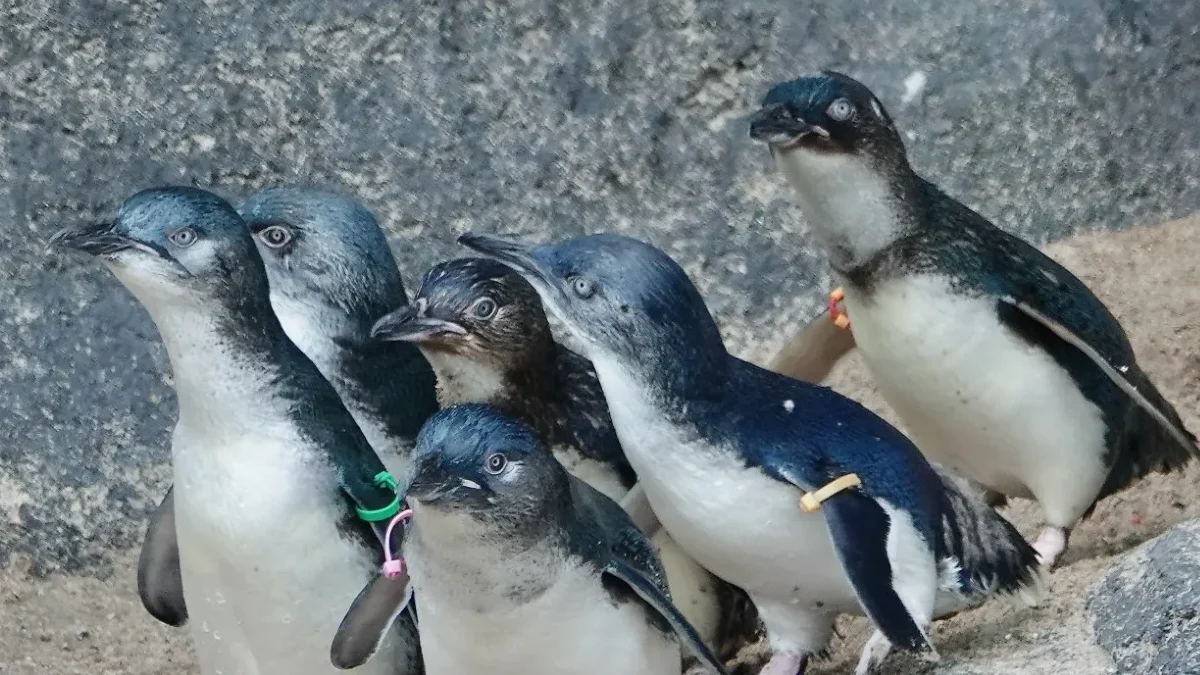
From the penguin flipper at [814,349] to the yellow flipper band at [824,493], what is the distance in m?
0.95

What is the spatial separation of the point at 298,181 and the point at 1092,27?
6.21ft

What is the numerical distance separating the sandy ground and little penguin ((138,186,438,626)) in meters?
0.66

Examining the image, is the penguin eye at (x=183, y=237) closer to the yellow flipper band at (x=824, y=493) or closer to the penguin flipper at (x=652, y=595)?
the penguin flipper at (x=652, y=595)

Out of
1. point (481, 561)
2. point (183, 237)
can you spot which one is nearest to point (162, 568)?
point (183, 237)

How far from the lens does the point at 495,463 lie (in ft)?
6.30

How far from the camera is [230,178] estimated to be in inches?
137

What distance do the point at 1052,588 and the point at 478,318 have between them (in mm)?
975

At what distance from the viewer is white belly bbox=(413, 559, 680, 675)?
6.48 feet

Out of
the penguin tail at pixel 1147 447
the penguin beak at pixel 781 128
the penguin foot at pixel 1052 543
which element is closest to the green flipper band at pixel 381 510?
the penguin beak at pixel 781 128

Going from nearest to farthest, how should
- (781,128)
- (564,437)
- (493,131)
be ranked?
1. (781,128)
2. (564,437)
3. (493,131)

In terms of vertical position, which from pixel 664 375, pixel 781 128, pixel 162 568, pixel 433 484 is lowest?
pixel 162 568

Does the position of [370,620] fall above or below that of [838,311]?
below

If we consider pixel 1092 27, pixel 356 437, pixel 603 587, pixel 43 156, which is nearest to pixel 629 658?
A: pixel 603 587

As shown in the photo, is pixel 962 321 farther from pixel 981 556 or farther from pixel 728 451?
pixel 728 451
